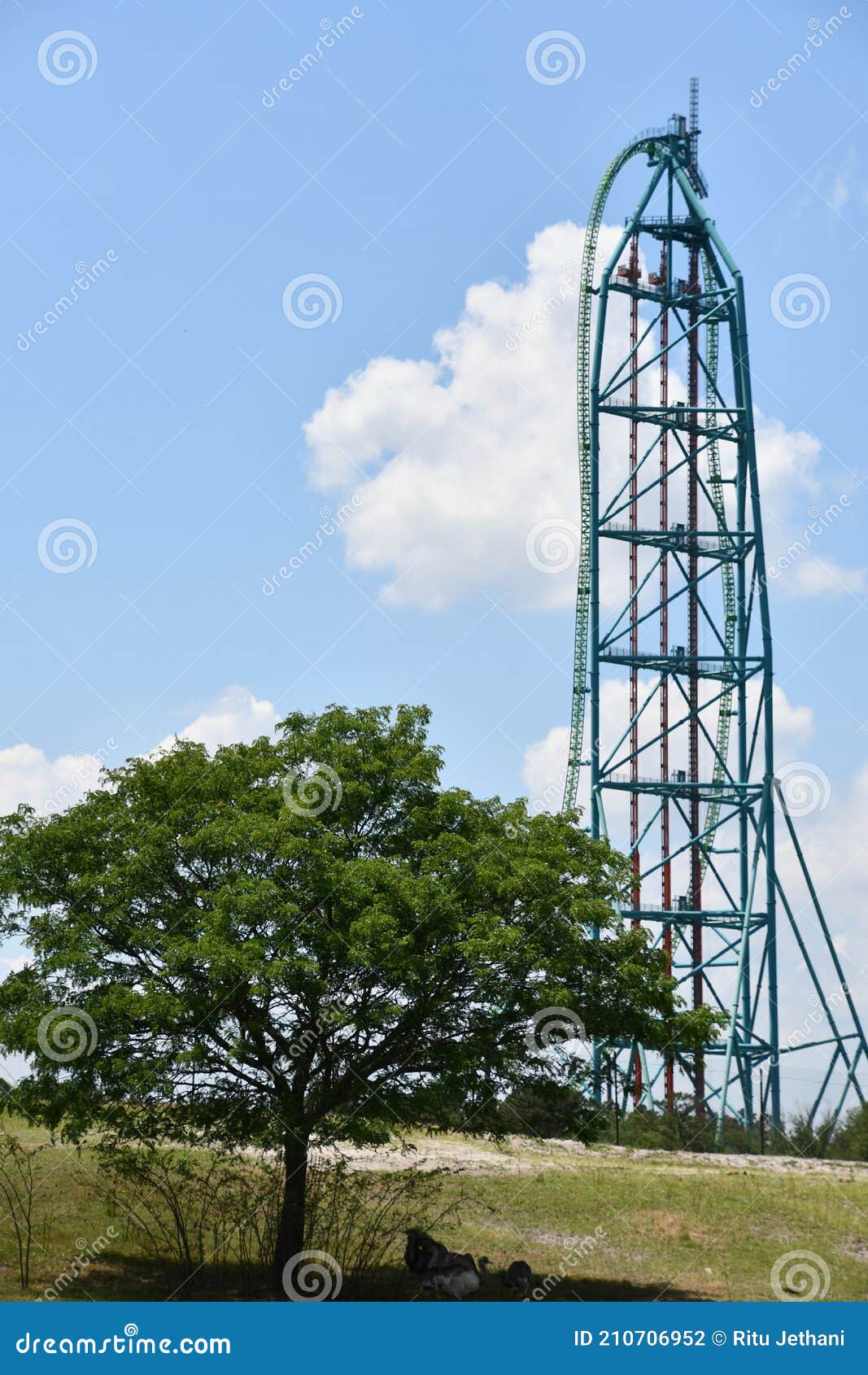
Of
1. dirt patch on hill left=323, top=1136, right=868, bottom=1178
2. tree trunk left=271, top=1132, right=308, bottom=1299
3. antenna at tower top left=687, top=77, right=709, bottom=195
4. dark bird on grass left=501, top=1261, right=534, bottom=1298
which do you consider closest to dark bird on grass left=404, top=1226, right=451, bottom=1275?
dark bird on grass left=501, top=1261, right=534, bottom=1298

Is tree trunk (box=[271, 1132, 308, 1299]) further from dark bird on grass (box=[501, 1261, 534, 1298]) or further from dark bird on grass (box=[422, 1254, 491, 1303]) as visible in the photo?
dark bird on grass (box=[501, 1261, 534, 1298])

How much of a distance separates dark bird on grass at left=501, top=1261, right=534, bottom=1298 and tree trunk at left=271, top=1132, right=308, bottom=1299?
2.53m

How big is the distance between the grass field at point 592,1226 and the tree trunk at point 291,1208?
1.97ft

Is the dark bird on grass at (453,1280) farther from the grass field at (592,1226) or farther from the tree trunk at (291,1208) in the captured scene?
the tree trunk at (291,1208)

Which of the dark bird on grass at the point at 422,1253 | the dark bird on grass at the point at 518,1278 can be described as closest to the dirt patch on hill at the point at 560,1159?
the dark bird on grass at the point at 422,1253

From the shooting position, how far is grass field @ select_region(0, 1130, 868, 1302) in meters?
18.8

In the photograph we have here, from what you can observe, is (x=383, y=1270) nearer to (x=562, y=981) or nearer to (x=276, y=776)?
(x=562, y=981)

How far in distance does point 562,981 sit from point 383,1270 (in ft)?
15.4

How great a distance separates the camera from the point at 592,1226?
2294 cm

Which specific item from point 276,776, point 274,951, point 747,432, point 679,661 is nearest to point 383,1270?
point 274,951

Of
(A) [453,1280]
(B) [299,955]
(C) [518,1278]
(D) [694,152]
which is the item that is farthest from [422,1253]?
(D) [694,152]

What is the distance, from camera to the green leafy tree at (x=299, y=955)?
57.1 feet

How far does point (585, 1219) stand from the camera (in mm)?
23328

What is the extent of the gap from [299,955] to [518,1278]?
15.9 ft
